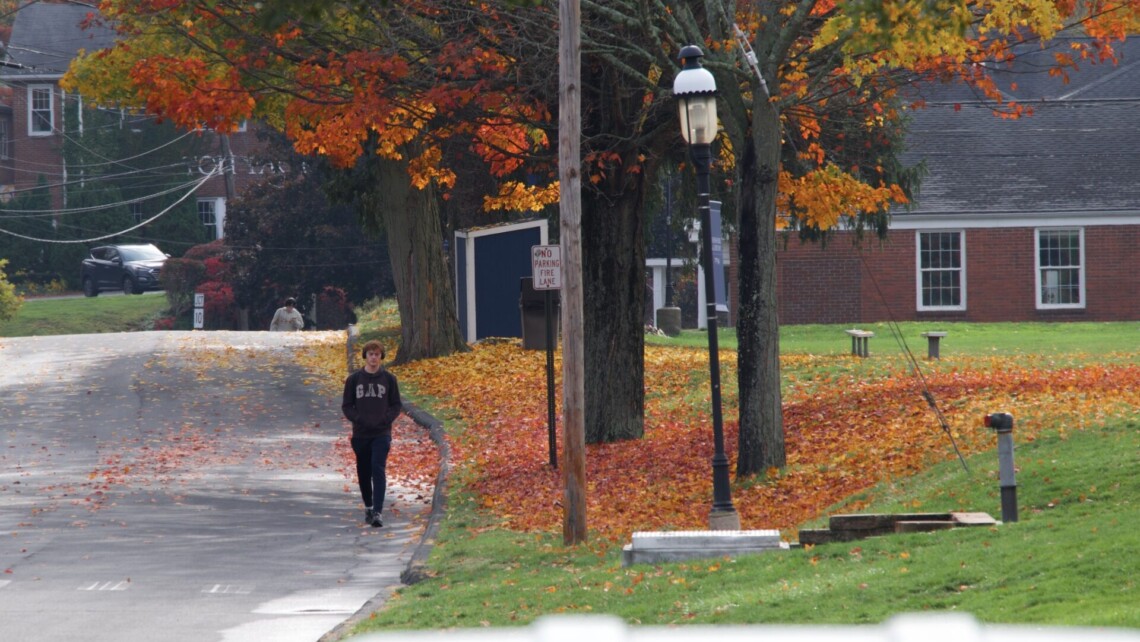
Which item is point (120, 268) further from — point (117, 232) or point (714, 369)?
point (714, 369)

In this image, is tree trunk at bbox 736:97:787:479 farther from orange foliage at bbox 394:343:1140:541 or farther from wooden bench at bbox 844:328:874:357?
wooden bench at bbox 844:328:874:357

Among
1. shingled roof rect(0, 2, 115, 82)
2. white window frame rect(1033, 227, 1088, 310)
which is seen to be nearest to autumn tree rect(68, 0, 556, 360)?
white window frame rect(1033, 227, 1088, 310)

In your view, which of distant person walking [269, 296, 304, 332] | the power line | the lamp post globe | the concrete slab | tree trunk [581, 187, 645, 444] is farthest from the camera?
the power line

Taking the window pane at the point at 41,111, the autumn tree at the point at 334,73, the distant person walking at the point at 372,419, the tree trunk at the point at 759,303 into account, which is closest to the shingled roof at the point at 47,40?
the window pane at the point at 41,111

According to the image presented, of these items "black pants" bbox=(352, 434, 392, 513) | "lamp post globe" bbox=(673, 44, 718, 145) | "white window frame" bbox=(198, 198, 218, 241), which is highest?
"white window frame" bbox=(198, 198, 218, 241)

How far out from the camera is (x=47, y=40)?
72000 millimetres

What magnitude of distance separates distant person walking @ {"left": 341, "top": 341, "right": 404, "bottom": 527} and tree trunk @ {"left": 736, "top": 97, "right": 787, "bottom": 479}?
3.55 m

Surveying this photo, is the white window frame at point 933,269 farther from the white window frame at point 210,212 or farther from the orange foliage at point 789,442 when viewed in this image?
the white window frame at point 210,212

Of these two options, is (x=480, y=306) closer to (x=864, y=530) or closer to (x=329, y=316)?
(x=864, y=530)

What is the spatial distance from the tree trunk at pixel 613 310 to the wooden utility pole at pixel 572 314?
5.72 meters

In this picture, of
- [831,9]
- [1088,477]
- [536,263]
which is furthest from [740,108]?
[1088,477]

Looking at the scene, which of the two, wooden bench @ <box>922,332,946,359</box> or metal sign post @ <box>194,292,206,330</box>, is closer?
wooden bench @ <box>922,332,946,359</box>

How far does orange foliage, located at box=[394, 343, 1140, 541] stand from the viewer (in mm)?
14227

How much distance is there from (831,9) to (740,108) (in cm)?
164
